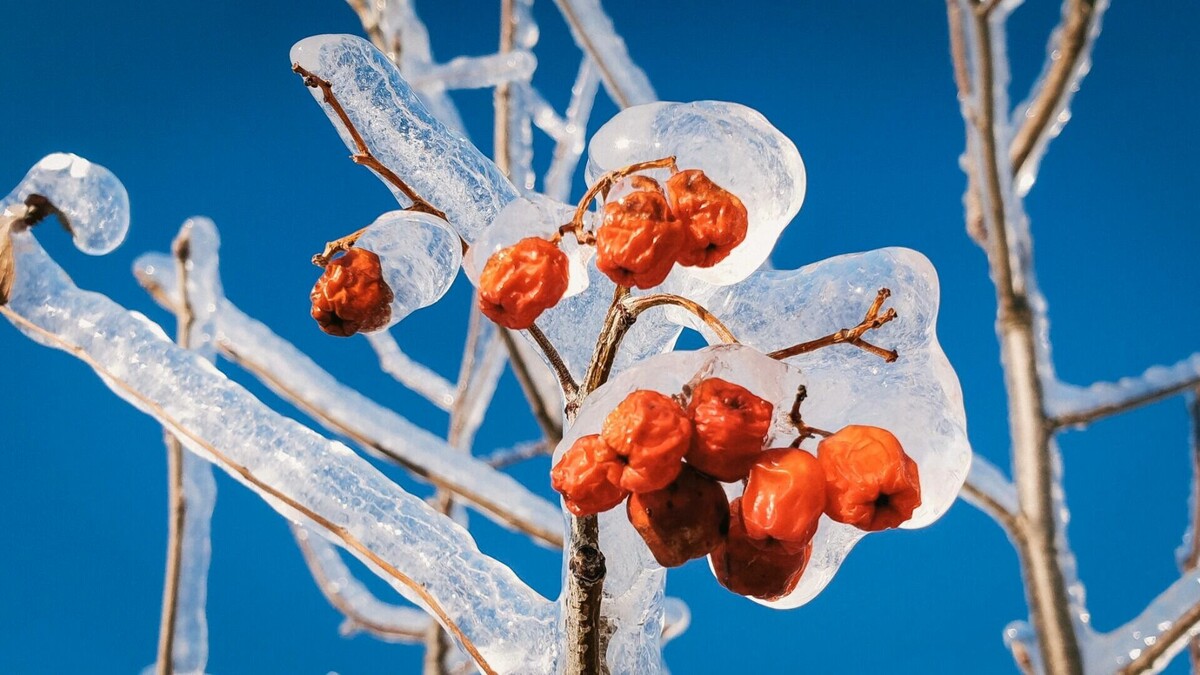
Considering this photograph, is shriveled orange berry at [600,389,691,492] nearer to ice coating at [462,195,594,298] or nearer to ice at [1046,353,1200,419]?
ice coating at [462,195,594,298]

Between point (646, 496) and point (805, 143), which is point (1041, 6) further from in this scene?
point (646, 496)

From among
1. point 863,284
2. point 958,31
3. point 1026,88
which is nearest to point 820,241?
point 1026,88

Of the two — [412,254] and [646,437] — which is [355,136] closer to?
[412,254]

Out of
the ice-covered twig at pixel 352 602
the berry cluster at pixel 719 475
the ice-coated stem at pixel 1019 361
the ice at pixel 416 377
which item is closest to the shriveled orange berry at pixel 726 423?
the berry cluster at pixel 719 475

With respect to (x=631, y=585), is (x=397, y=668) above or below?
above

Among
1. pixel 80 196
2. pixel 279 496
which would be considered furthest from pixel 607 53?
pixel 279 496

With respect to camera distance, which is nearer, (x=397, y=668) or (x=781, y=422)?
(x=781, y=422)
